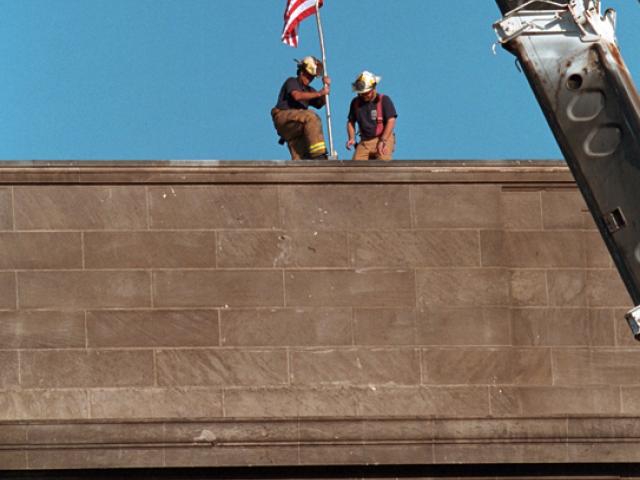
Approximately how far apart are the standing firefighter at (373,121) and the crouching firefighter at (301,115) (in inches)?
19.5

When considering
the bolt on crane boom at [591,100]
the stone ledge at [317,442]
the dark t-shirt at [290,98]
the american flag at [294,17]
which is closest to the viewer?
the bolt on crane boom at [591,100]

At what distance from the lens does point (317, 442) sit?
1938 cm

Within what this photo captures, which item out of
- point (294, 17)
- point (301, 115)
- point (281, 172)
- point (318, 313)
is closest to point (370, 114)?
point (301, 115)

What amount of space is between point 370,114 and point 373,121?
94 millimetres

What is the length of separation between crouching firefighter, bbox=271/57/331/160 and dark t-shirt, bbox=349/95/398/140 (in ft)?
1.59

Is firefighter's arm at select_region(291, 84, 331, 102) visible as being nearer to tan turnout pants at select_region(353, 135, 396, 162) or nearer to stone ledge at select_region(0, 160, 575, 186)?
tan turnout pants at select_region(353, 135, 396, 162)

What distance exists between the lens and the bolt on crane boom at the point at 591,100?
24.1 feet

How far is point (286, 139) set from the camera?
22.1 metres

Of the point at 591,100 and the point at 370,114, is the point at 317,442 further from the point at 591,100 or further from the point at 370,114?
the point at 591,100

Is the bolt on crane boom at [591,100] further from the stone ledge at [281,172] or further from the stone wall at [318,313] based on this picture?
the stone ledge at [281,172]

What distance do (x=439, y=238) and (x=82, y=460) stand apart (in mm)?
4540

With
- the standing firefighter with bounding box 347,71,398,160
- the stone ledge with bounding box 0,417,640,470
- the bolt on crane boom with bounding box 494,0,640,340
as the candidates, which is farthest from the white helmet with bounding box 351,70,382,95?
the bolt on crane boom with bounding box 494,0,640,340

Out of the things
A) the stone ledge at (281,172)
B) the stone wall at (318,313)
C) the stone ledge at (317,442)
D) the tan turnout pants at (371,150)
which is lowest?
the stone ledge at (317,442)

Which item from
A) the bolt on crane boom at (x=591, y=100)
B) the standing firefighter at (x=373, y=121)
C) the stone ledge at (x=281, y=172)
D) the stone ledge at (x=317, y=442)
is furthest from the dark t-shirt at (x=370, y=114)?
the bolt on crane boom at (x=591, y=100)
